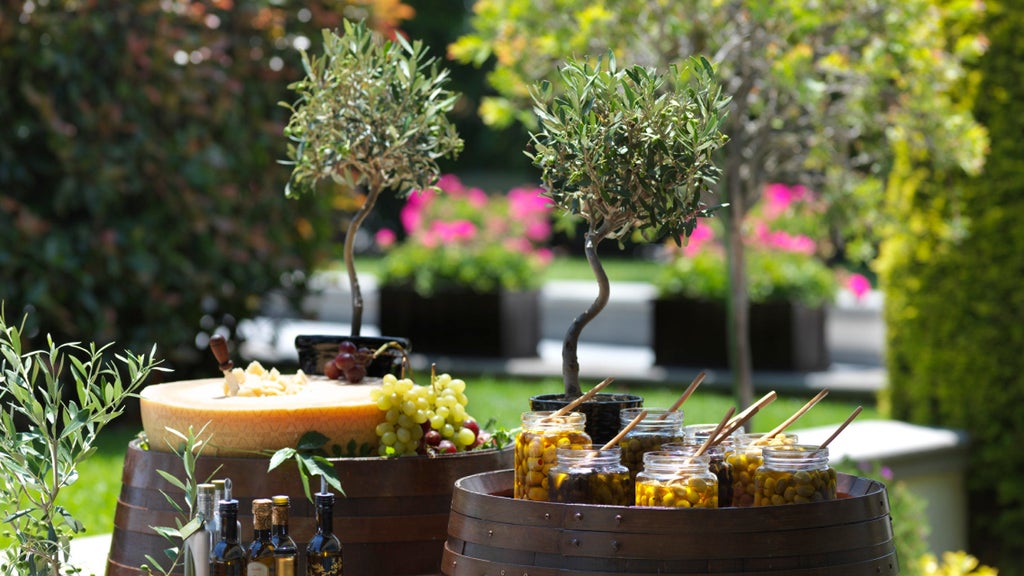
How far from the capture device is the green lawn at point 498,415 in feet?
18.1

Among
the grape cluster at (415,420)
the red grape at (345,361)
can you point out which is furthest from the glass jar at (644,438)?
the red grape at (345,361)

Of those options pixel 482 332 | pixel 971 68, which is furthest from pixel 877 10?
pixel 482 332

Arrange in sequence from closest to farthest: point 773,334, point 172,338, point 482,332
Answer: point 172,338, point 773,334, point 482,332

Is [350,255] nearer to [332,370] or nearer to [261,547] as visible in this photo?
[332,370]

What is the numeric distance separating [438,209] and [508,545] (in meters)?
10.1

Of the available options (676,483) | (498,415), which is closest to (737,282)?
(498,415)

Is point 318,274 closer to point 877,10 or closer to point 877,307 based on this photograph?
point 877,10

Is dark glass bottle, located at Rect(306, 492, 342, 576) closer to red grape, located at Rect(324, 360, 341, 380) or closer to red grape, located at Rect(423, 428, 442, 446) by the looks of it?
red grape, located at Rect(423, 428, 442, 446)

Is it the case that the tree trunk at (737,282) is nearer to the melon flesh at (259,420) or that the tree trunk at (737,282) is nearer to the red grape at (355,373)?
the red grape at (355,373)

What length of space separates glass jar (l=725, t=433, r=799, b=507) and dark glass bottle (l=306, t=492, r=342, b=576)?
2.40ft

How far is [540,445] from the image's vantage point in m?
2.46

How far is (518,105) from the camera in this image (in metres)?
6.88

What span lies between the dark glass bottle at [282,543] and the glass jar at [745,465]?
2.64ft

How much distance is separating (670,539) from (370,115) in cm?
146
